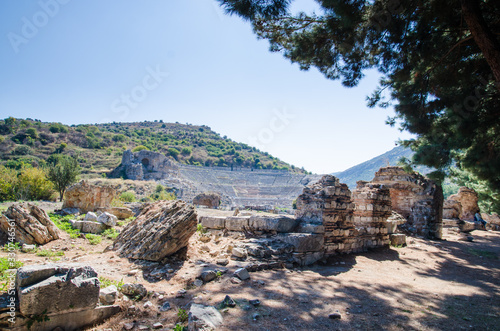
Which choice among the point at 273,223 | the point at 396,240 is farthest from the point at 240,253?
the point at 396,240

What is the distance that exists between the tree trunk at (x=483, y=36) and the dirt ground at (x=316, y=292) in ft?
11.0

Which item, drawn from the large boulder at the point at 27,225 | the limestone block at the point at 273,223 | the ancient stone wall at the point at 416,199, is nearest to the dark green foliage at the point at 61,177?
the large boulder at the point at 27,225

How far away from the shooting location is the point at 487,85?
18.6 feet

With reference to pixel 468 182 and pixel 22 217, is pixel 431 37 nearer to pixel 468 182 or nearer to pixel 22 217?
pixel 22 217

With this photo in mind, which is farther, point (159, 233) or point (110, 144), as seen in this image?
point (110, 144)

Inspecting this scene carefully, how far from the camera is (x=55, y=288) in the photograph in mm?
2303

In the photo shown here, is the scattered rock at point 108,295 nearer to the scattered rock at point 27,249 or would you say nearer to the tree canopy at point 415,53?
the scattered rock at point 27,249

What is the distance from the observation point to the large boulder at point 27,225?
5012 mm

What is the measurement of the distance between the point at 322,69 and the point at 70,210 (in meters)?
9.64

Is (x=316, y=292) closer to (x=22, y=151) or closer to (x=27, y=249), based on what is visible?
(x=27, y=249)

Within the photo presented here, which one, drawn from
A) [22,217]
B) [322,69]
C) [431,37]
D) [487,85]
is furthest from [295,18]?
[22,217]

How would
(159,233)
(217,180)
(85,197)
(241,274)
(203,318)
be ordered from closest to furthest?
(203,318) < (241,274) < (159,233) < (85,197) < (217,180)

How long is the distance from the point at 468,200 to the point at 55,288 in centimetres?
1964

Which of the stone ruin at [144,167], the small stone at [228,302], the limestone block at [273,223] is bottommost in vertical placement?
the small stone at [228,302]
